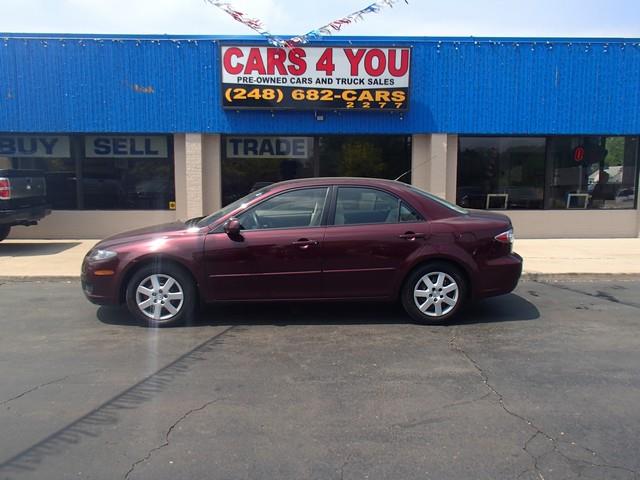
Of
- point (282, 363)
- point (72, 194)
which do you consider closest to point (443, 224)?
point (282, 363)

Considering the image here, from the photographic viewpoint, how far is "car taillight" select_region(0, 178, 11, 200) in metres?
9.98

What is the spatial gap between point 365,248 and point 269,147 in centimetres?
742

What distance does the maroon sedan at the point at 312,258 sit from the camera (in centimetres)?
569

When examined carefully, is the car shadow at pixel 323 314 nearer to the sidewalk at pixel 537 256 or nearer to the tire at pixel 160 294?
the tire at pixel 160 294

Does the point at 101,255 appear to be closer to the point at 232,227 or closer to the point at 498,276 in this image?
the point at 232,227

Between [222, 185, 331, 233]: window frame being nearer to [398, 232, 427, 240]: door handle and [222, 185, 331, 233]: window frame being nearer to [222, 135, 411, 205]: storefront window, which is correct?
[398, 232, 427, 240]: door handle

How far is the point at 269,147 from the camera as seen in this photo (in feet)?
41.2

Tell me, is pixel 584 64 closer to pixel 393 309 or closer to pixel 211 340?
pixel 393 309

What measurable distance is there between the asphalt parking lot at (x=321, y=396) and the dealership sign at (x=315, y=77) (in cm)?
679

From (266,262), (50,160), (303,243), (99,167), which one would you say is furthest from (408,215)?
(50,160)

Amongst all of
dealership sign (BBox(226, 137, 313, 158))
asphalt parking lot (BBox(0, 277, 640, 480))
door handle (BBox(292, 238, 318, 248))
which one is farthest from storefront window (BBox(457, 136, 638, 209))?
door handle (BBox(292, 238, 318, 248))

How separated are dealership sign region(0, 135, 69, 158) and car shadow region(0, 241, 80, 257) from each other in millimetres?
2193

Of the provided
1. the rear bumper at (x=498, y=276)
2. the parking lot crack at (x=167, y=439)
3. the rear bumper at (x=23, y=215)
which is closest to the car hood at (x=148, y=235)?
the parking lot crack at (x=167, y=439)

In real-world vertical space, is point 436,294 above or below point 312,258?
below
